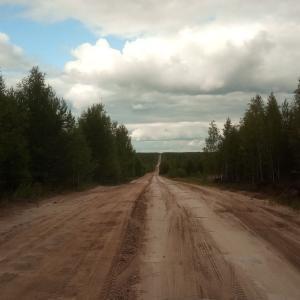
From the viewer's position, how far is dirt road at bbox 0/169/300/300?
6747mm

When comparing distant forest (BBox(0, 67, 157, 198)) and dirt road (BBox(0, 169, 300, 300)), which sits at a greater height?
distant forest (BBox(0, 67, 157, 198))

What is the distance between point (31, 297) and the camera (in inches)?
251

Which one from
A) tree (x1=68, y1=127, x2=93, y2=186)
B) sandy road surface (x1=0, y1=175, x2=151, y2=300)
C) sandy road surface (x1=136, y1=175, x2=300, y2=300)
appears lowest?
sandy road surface (x1=136, y1=175, x2=300, y2=300)

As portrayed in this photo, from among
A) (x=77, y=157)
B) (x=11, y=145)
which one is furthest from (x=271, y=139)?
(x=11, y=145)

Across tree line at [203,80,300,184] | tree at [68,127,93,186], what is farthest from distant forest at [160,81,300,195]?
tree at [68,127,93,186]

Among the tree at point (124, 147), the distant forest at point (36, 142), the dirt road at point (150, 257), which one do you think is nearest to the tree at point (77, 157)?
the distant forest at point (36, 142)

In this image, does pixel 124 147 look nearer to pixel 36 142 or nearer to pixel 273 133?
pixel 273 133

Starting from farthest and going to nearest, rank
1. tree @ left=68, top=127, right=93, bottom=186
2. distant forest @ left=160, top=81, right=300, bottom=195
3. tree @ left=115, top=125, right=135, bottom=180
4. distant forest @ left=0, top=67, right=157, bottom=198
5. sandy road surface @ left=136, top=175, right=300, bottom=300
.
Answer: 1. tree @ left=115, top=125, right=135, bottom=180
2. distant forest @ left=160, top=81, right=300, bottom=195
3. tree @ left=68, top=127, right=93, bottom=186
4. distant forest @ left=0, top=67, right=157, bottom=198
5. sandy road surface @ left=136, top=175, right=300, bottom=300

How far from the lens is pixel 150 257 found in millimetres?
9078

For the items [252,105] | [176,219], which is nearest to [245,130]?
[252,105]

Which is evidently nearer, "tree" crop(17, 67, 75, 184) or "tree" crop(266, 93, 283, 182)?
"tree" crop(17, 67, 75, 184)

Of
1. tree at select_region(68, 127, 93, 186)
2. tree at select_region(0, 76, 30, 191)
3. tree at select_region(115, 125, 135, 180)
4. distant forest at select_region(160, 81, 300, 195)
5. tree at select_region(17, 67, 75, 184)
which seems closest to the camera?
tree at select_region(0, 76, 30, 191)

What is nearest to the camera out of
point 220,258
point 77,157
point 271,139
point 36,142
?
point 220,258

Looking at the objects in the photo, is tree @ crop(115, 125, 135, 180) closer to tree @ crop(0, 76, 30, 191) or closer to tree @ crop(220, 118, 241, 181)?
tree @ crop(220, 118, 241, 181)
